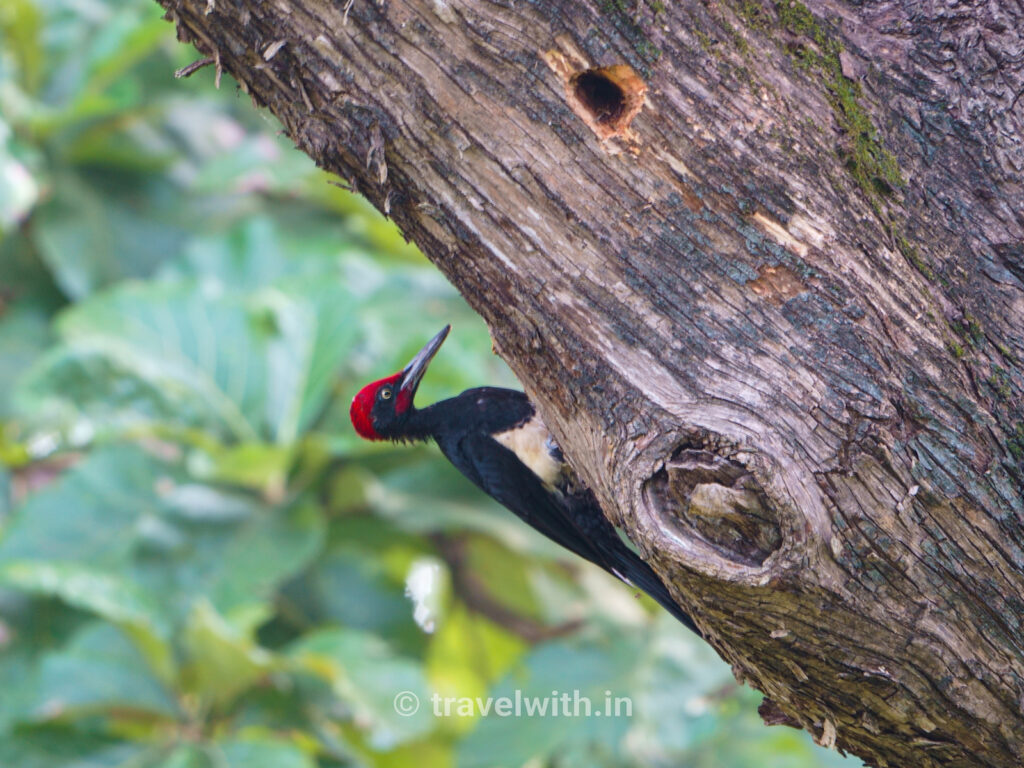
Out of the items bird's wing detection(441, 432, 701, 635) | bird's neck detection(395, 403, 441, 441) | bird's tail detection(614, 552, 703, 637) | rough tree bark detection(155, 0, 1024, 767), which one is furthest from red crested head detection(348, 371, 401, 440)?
rough tree bark detection(155, 0, 1024, 767)

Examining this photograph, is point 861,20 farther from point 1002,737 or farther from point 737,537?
point 1002,737

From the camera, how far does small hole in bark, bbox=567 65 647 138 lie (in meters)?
1.70

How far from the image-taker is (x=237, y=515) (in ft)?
14.9

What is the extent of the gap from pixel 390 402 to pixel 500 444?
1.37 ft

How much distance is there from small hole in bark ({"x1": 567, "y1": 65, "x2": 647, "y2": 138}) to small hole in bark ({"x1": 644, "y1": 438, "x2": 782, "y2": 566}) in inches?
22.4

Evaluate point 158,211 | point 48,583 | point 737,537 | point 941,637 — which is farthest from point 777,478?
point 158,211

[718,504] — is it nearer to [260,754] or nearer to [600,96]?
[600,96]

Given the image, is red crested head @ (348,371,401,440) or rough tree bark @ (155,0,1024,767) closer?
rough tree bark @ (155,0,1024,767)

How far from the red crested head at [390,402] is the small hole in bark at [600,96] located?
1.68 metres

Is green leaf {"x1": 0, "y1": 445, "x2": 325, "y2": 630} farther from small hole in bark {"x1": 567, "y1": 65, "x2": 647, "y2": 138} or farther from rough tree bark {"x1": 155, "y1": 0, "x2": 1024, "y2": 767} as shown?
small hole in bark {"x1": 567, "y1": 65, "x2": 647, "y2": 138}

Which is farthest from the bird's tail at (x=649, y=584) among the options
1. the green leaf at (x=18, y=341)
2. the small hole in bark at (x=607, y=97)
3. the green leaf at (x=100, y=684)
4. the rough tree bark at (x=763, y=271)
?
the green leaf at (x=18, y=341)

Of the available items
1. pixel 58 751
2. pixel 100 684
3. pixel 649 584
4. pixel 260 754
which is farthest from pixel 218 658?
pixel 649 584

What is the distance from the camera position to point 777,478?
1.53 m

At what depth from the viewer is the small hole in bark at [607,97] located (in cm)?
170
